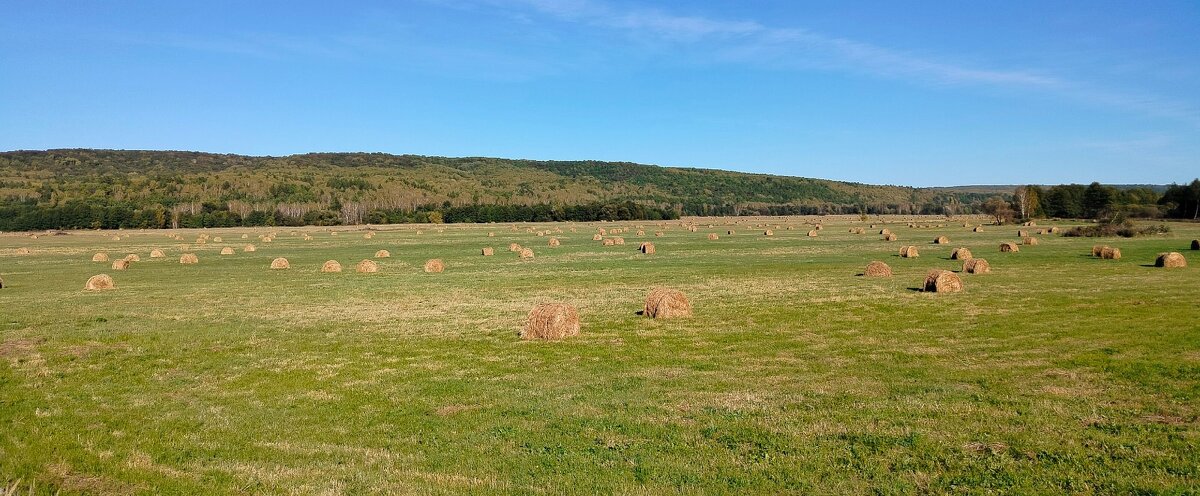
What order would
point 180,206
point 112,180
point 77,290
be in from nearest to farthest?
1. point 77,290
2. point 180,206
3. point 112,180

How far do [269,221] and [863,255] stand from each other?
11043 cm

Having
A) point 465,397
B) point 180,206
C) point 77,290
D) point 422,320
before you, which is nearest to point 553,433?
point 465,397

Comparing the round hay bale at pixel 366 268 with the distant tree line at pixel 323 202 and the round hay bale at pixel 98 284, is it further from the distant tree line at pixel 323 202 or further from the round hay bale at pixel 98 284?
the distant tree line at pixel 323 202

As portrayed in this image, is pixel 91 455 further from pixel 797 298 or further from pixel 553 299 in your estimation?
pixel 797 298

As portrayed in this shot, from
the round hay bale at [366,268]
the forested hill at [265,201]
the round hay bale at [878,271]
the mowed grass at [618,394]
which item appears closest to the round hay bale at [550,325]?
the mowed grass at [618,394]

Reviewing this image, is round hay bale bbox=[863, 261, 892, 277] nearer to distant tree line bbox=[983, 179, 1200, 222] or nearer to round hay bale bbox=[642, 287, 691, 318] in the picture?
round hay bale bbox=[642, 287, 691, 318]

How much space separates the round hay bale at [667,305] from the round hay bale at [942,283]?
8.59 m

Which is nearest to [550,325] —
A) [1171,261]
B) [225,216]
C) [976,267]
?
[976,267]

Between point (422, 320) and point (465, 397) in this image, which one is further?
point (422, 320)

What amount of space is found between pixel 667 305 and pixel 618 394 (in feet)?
27.0

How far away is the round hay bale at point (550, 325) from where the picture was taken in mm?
17016

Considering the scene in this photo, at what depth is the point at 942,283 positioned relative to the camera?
2334cm

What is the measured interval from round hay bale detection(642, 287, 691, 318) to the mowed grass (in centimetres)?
52

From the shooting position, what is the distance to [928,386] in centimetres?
1160
